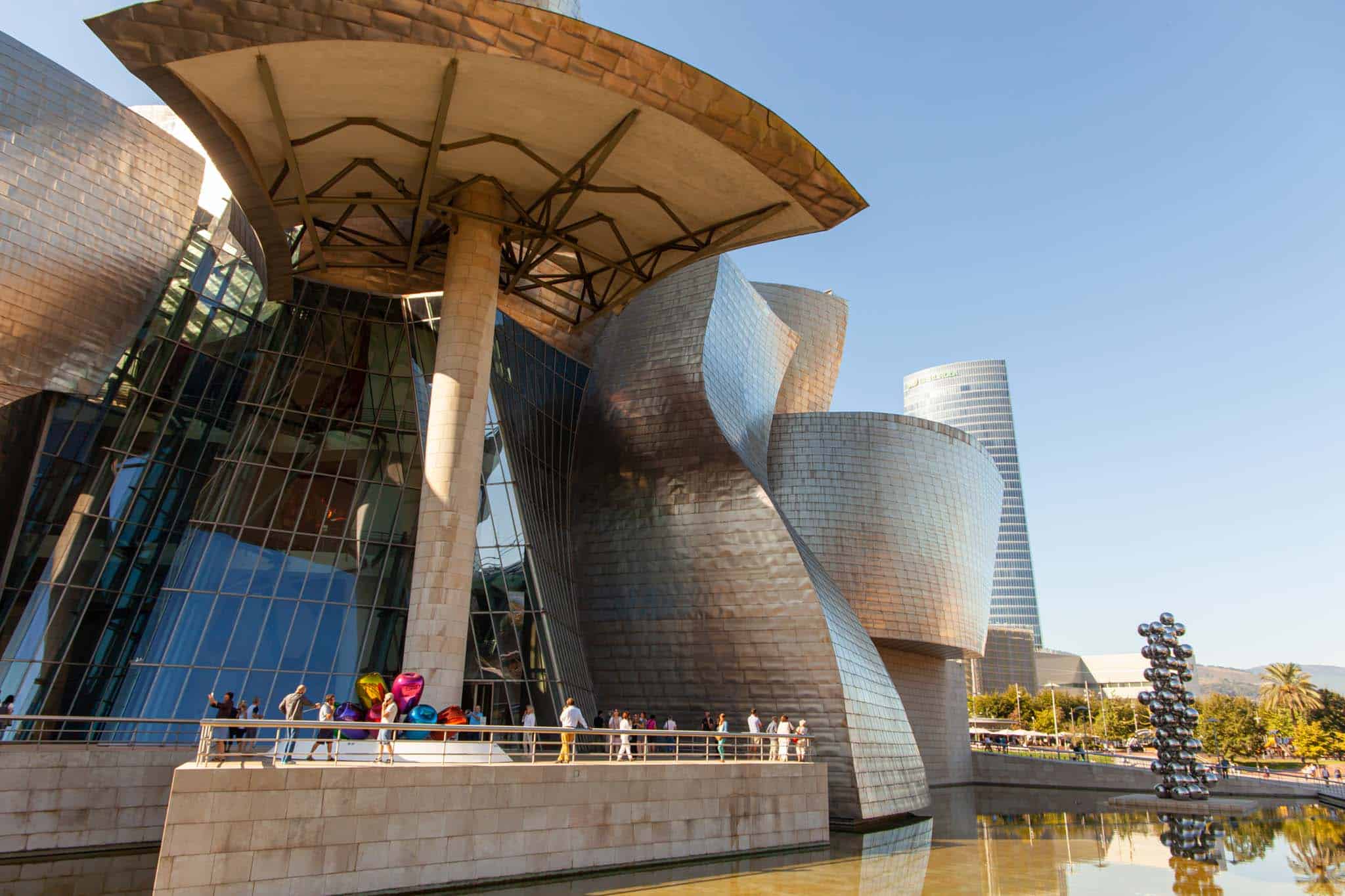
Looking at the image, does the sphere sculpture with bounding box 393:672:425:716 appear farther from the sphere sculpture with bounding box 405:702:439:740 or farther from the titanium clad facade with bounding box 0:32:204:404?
the titanium clad facade with bounding box 0:32:204:404

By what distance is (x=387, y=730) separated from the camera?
14.5 metres

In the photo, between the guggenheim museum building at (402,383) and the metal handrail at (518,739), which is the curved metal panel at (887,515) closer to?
the guggenheim museum building at (402,383)

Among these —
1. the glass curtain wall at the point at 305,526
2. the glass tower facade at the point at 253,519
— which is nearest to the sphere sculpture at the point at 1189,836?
the glass tower facade at the point at 253,519

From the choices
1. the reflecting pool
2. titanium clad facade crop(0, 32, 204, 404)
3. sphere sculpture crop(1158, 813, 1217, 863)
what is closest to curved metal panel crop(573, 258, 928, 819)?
the reflecting pool

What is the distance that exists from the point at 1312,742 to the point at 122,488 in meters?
73.7

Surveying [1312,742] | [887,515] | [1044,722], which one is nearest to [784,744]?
[887,515]

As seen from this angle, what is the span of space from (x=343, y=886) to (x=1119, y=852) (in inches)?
621

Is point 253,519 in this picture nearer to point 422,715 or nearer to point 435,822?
point 422,715

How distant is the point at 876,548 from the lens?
35.4m

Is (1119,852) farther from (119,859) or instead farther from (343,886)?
(119,859)

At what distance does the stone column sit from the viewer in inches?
687

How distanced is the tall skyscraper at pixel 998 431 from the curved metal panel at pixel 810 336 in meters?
130

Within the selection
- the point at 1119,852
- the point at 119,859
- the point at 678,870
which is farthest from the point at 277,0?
the point at 1119,852

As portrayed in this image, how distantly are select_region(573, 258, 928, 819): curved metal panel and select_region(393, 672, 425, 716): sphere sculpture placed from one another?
10.6m
